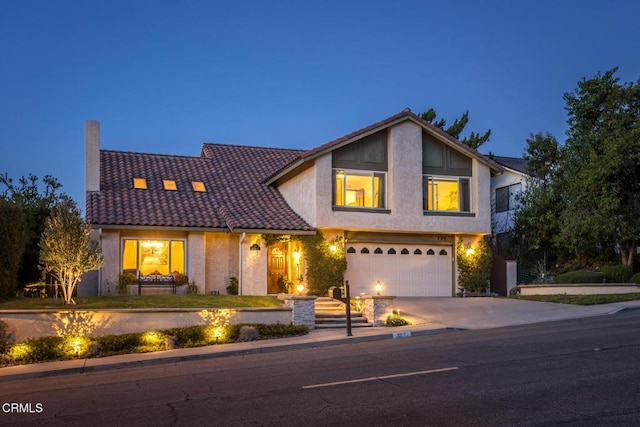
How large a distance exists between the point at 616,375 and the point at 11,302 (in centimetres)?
1549

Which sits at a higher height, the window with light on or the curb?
the window with light on

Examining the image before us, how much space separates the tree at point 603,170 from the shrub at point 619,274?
4.08 feet

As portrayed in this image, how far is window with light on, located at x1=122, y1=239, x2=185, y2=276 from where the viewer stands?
81.3 ft

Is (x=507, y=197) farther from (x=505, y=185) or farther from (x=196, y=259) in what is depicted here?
(x=196, y=259)

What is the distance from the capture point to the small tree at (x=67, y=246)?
1866cm

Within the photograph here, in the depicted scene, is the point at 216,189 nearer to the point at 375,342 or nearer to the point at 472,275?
the point at 472,275

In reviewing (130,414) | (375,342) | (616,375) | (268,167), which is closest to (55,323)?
(375,342)

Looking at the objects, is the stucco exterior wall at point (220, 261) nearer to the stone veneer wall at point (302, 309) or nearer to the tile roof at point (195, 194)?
the tile roof at point (195, 194)

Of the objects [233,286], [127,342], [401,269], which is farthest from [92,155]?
[401,269]

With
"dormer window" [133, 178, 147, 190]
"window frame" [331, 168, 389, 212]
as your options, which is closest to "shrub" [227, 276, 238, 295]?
"window frame" [331, 168, 389, 212]

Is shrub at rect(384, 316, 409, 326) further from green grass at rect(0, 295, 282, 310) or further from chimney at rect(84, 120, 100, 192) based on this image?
chimney at rect(84, 120, 100, 192)

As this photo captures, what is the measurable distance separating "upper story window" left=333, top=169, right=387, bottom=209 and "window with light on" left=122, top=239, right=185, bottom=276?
622 cm

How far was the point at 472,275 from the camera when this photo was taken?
28.1 m

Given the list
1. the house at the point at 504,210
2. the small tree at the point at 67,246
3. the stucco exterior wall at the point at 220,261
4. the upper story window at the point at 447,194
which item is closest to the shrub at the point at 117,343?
the small tree at the point at 67,246
